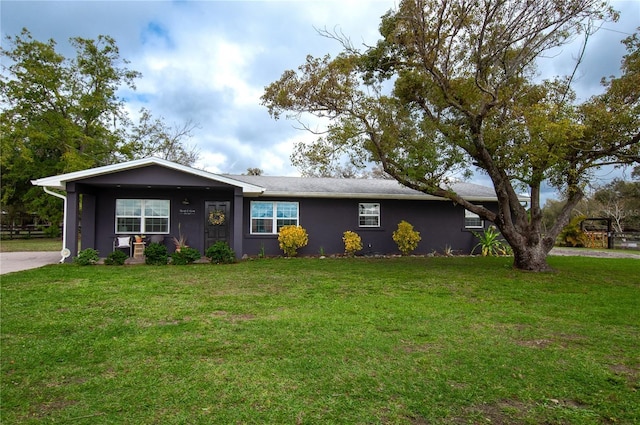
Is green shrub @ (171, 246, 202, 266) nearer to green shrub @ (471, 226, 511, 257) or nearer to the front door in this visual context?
the front door

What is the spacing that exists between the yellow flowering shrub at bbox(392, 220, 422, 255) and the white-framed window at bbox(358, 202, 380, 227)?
0.88 meters

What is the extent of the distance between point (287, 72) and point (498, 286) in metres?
7.49

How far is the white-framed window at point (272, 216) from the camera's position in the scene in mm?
13477

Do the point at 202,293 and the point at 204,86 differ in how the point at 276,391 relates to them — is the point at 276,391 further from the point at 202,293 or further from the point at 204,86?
the point at 204,86

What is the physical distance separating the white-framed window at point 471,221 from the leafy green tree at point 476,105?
14.5ft

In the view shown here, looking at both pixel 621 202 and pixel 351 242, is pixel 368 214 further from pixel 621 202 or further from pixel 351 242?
pixel 621 202

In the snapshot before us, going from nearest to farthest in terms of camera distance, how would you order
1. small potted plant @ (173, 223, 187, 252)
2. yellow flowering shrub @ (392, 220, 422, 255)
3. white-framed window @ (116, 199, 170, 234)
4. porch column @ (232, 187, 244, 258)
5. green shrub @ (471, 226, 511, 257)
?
porch column @ (232, 187, 244, 258) → small potted plant @ (173, 223, 187, 252) → white-framed window @ (116, 199, 170, 234) → yellow flowering shrub @ (392, 220, 422, 255) → green shrub @ (471, 226, 511, 257)

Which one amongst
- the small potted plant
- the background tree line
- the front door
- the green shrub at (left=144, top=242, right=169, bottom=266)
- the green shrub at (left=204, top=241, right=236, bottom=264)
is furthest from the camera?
the background tree line

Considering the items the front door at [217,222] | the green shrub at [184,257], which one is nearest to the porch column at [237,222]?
the green shrub at [184,257]

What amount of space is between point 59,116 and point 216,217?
47.7 ft

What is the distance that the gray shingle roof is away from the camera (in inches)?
531

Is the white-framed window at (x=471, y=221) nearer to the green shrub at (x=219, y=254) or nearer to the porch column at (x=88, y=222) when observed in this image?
the green shrub at (x=219, y=254)

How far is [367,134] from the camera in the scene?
10523mm

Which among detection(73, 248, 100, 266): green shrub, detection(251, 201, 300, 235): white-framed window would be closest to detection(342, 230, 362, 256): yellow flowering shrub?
detection(251, 201, 300, 235): white-framed window
